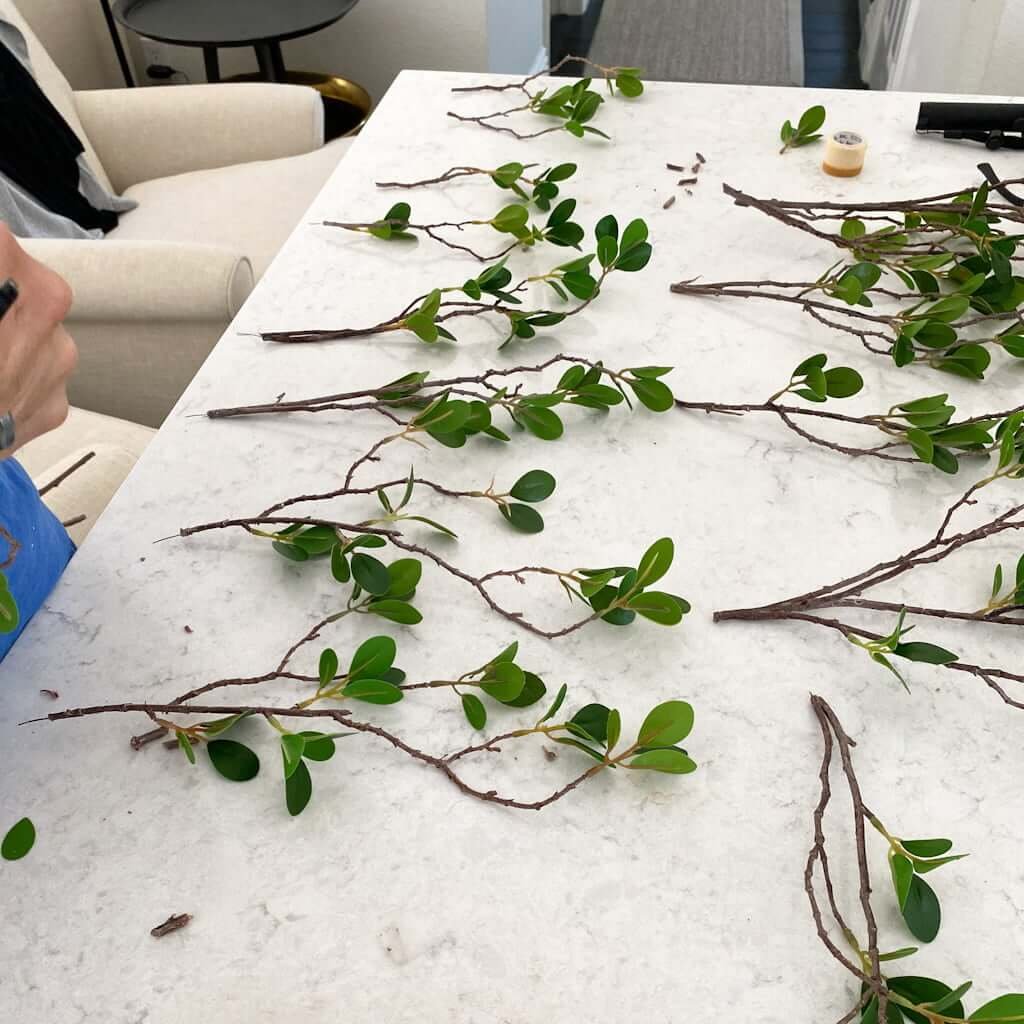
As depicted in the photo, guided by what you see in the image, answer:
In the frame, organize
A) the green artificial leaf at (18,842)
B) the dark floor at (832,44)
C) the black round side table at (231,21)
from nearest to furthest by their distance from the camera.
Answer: the green artificial leaf at (18,842) → the black round side table at (231,21) → the dark floor at (832,44)

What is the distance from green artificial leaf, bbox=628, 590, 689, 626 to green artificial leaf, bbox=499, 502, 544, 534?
0.11m

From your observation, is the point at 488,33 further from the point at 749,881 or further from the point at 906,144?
the point at 749,881

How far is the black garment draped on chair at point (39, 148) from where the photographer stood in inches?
70.2

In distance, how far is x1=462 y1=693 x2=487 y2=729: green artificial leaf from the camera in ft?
1.98

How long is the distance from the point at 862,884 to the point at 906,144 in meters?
0.89

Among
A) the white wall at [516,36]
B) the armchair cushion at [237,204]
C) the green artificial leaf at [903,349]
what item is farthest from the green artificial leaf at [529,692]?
the white wall at [516,36]

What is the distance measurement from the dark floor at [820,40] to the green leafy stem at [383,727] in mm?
2964

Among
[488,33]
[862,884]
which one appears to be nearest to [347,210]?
[862,884]

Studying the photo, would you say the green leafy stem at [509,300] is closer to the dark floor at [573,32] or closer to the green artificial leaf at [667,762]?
the green artificial leaf at [667,762]

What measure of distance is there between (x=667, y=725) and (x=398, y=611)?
18 cm

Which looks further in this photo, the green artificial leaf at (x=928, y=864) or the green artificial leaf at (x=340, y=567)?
the green artificial leaf at (x=340, y=567)

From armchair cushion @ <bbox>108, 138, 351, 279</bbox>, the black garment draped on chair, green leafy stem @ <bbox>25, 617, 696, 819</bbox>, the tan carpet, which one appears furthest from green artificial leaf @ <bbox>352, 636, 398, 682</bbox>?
the tan carpet

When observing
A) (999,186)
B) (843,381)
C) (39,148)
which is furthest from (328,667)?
(39,148)

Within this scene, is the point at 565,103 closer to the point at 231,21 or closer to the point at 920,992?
the point at 920,992
